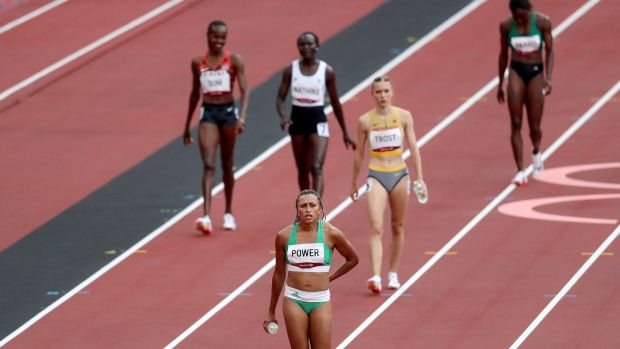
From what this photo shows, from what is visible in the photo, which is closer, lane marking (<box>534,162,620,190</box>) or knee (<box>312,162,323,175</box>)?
knee (<box>312,162,323,175</box>)

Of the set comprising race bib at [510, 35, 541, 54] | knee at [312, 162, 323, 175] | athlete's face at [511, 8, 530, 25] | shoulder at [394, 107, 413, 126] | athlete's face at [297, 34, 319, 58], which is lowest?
knee at [312, 162, 323, 175]

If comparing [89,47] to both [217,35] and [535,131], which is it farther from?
[535,131]

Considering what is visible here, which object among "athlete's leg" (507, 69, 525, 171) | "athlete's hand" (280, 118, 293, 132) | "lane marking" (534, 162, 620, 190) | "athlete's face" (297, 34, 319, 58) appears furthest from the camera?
"athlete's leg" (507, 69, 525, 171)

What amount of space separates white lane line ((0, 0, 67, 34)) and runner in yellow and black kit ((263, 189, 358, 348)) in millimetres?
15011

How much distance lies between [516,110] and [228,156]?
362 cm

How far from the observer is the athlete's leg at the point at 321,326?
11594mm

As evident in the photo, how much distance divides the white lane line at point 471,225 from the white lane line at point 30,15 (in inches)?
407

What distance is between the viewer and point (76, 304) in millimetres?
14977

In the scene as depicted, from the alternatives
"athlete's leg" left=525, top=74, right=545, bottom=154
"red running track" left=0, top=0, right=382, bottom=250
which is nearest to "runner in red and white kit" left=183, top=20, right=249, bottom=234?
"red running track" left=0, top=0, right=382, bottom=250

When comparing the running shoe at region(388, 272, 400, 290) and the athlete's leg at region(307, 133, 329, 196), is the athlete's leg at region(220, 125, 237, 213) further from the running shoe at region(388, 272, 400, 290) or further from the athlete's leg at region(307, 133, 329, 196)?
the running shoe at region(388, 272, 400, 290)

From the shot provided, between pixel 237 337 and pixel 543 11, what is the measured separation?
12.4 meters

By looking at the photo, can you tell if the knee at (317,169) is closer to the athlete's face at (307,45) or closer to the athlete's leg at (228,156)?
the athlete's leg at (228,156)

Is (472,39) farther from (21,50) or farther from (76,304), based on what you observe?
(76,304)

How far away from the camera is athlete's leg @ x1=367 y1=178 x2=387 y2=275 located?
14.6 m
